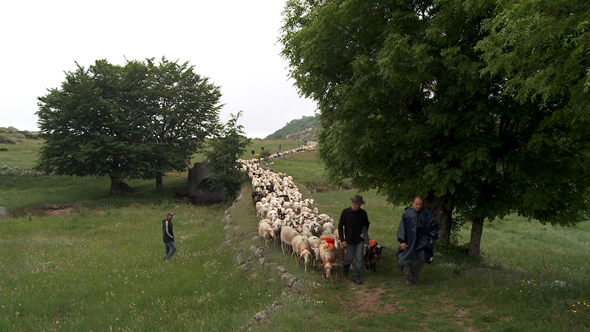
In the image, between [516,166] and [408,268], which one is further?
[516,166]

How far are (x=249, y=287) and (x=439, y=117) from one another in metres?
6.79

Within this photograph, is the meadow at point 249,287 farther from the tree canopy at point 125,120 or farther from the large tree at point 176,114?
the large tree at point 176,114

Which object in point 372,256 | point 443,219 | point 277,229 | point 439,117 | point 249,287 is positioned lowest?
point 249,287

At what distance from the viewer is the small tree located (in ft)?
112

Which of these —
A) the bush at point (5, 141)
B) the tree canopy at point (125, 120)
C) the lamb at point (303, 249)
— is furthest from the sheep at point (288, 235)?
the bush at point (5, 141)

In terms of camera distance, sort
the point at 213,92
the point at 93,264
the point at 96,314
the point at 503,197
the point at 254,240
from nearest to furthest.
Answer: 1. the point at 96,314
2. the point at 503,197
3. the point at 93,264
4. the point at 254,240
5. the point at 213,92

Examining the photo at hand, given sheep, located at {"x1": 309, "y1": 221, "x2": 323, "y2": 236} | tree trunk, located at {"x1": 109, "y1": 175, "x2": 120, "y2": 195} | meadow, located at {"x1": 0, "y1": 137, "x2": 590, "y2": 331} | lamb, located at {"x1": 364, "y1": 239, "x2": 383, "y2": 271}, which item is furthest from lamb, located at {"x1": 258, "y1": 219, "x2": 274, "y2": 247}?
tree trunk, located at {"x1": 109, "y1": 175, "x2": 120, "y2": 195}

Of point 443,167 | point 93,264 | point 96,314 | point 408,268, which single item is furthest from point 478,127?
point 93,264

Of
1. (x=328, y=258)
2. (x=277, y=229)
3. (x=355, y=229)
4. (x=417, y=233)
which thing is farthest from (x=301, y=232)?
(x=417, y=233)

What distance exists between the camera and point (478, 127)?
397 inches

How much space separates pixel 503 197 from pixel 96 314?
11.3 m

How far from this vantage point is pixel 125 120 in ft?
122

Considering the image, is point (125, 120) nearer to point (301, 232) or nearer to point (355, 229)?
point (301, 232)

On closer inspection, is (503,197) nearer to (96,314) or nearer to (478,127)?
(478,127)
